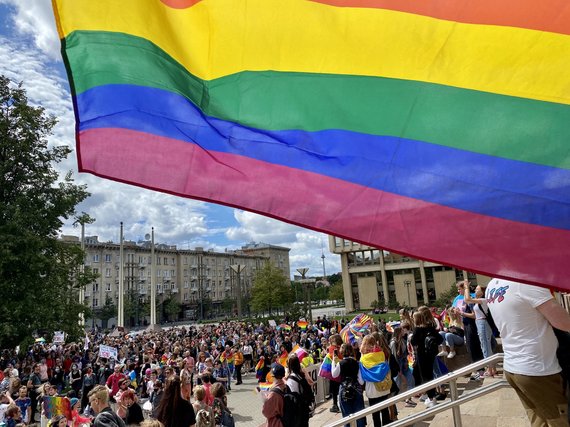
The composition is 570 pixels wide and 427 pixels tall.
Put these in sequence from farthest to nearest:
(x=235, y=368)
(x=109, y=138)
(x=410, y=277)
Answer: (x=410, y=277), (x=235, y=368), (x=109, y=138)

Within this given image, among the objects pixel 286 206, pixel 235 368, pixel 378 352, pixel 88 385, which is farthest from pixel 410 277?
pixel 286 206

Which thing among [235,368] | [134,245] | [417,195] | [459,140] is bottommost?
[235,368]

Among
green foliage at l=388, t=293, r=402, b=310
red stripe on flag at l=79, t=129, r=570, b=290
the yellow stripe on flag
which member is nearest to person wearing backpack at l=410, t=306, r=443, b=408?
red stripe on flag at l=79, t=129, r=570, b=290

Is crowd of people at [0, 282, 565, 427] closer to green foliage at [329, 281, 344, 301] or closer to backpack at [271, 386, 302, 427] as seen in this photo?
backpack at [271, 386, 302, 427]

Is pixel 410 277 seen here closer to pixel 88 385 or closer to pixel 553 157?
pixel 88 385

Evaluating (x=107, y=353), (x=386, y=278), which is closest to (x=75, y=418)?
(x=107, y=353)

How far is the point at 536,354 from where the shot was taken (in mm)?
2818

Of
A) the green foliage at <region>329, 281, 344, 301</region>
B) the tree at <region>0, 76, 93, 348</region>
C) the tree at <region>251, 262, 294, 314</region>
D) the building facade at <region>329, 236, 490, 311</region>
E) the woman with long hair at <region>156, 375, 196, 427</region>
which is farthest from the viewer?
the green foliage at <region>329, 281, 344, 301</region>

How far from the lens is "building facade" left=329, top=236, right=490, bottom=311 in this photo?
263 ft

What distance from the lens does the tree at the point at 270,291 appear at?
7419 centimetres

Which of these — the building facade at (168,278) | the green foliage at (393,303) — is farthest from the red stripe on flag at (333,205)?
the building facade at (168,278)

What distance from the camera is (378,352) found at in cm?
729

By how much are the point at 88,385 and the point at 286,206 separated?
1762 centimetres

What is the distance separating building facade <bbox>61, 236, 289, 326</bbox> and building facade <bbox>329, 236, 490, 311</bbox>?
20867 millimetres
